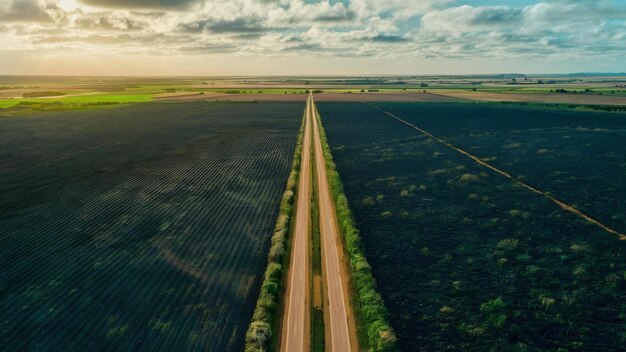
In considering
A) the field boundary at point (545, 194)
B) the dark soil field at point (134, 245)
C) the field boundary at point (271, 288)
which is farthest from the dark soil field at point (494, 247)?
the dark soil field at point (134, 245)

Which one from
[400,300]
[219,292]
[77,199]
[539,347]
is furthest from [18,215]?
[539,347]

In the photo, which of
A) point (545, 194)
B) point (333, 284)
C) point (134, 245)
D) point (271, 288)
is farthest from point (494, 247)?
point (134, 245)

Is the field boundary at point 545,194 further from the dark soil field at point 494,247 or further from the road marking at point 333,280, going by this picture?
the road marking at point 333,280

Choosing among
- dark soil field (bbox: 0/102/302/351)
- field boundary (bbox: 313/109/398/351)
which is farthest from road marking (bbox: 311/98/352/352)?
dark soil field (bbox: 0/102/302/351)

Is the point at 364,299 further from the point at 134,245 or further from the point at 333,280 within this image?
the point at 134,245

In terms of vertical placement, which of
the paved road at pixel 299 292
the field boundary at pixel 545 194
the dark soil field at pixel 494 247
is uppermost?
the field boundary at pixel 545 194

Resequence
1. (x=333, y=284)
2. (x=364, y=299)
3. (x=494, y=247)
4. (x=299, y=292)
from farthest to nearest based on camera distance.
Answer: (x=494, y=247) < (x=333, y=284) < (x=299, y=292) < (x=364, y=299)

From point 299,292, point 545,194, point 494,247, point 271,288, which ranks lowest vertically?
point 299,292
